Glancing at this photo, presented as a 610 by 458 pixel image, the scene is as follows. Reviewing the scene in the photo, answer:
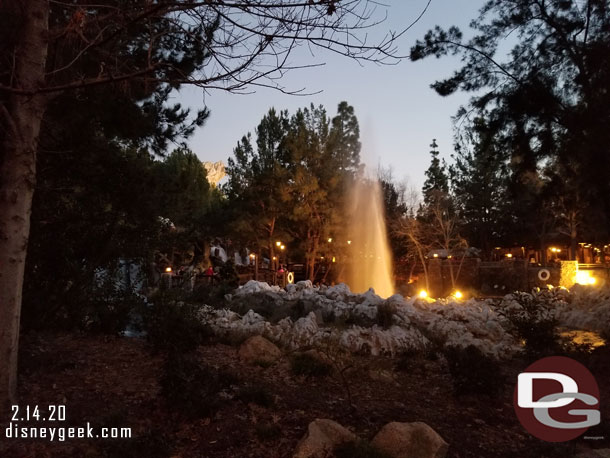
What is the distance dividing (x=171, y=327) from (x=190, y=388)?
1718mm

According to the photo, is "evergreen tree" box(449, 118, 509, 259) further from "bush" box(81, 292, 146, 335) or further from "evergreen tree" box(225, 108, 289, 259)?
"bush" box(81, 292, 146, 335)

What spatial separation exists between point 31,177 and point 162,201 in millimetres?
2828

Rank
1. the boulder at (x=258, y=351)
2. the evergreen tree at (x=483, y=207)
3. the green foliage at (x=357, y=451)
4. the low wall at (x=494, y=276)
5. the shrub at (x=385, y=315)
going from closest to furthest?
the green foliage at (x=357, y=451)
the boulder at (x=258, y=351)
the shrub at (x=385, y=315)
the low wall at (x=494, y=276)
the evergreen tree at (x=483, y=207)

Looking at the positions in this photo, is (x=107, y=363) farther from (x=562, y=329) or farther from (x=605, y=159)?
(x=562, y=329)

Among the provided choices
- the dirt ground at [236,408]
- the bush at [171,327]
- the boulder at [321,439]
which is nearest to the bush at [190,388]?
the dirt ground at [236,408]

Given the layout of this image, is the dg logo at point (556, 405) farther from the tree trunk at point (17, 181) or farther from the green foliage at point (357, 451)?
the tree trunk at point (17, 181)

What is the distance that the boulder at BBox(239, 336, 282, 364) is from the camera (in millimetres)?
5621

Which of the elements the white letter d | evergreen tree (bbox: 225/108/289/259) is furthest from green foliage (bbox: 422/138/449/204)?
the white letter d

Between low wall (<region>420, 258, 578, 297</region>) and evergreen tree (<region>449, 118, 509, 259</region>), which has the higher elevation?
evergreen tree (<region>449, 118, 509, 259</region>)

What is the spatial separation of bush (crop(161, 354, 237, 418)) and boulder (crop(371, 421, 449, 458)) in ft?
4.28

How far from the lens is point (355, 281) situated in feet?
80.6

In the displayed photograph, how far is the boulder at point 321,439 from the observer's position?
3.12 meters

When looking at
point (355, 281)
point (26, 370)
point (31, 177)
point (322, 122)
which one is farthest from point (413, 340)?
point (322, 122)

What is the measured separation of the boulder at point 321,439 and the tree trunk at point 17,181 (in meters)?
2.21
